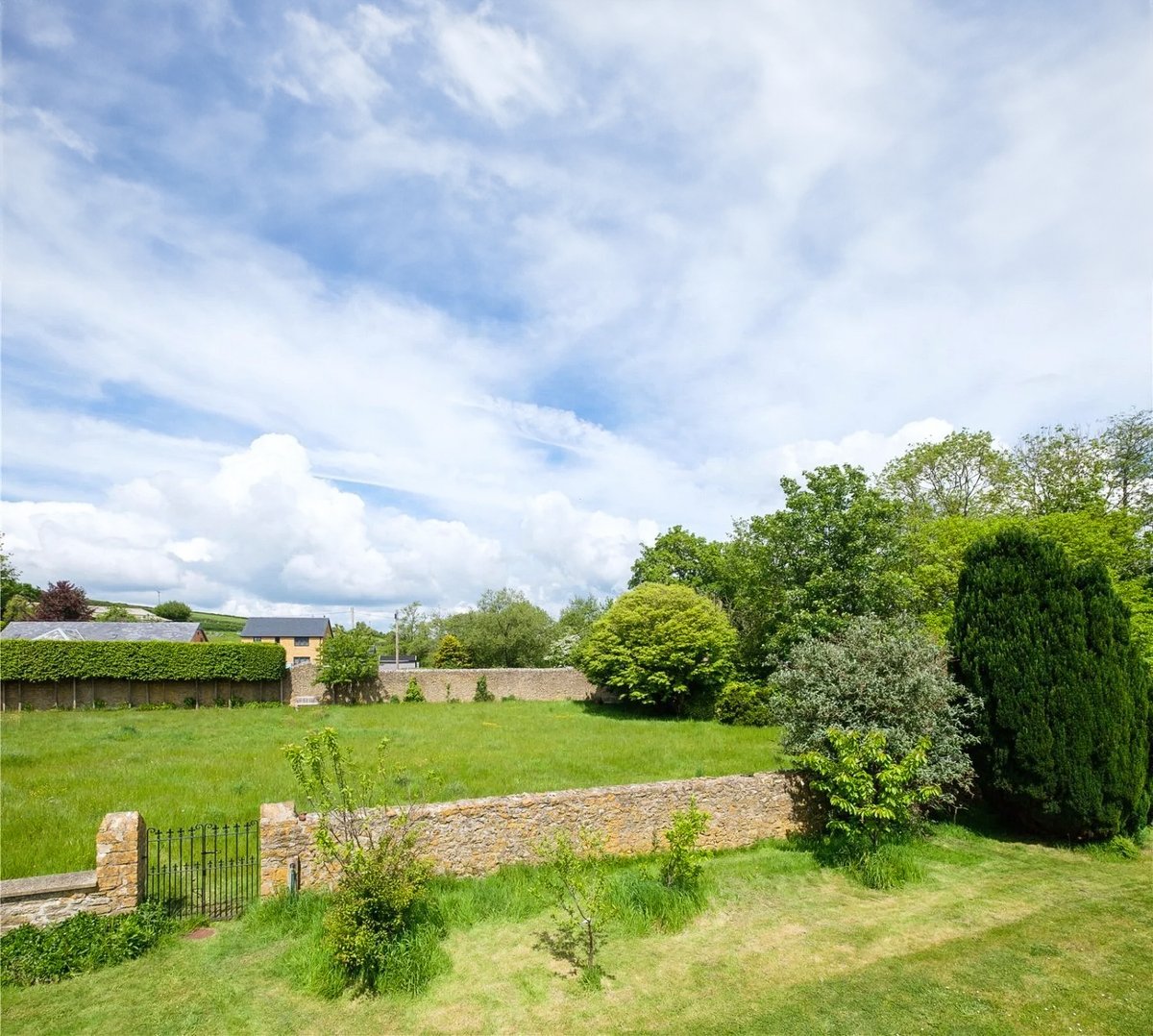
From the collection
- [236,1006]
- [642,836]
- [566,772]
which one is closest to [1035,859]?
[642,836]

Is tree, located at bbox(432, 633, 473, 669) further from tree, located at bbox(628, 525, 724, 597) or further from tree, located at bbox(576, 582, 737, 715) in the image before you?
tree, located at bbox(576, 582, 737, 715)

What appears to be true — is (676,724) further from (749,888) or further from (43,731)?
(43,731)

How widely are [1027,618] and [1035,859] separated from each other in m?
3.99

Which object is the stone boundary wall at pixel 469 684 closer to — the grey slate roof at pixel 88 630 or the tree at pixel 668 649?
the tree at pixel 668 649

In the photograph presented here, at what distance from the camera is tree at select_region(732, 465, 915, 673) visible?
22.8m

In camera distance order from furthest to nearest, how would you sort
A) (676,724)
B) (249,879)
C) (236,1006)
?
1. (676,724)
2. (249,879)
3. (236,1006)

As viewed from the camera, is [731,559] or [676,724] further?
[731,559]

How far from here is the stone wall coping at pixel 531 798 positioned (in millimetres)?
8898

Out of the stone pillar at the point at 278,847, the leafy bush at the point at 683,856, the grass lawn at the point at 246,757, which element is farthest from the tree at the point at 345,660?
the leafy bush at the point at 683,856

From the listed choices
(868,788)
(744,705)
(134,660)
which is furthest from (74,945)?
(134,660)

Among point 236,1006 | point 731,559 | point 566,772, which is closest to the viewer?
point 236,1006

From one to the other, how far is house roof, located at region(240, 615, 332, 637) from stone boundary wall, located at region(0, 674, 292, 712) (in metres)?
33.8

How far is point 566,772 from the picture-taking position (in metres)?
15.0

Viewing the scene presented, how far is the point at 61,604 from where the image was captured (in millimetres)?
56562
